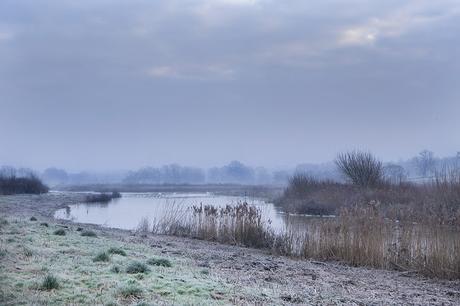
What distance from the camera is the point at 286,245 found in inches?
571

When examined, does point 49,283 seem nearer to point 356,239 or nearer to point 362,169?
point 356,239

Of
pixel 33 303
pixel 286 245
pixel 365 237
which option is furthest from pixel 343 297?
pixel 286 245

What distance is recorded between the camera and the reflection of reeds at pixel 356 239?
11.3 meters

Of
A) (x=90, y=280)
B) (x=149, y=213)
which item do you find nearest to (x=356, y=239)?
(x=90, y=280)

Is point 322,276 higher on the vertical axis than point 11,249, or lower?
lower

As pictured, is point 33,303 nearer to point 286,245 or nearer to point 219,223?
point 286,245

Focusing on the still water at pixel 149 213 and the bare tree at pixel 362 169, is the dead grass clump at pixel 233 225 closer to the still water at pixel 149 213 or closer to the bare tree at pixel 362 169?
the still water at pixel 149 213

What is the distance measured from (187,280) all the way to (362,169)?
2727 centimetres

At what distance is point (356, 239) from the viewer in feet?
42.3

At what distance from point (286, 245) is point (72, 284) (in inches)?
335

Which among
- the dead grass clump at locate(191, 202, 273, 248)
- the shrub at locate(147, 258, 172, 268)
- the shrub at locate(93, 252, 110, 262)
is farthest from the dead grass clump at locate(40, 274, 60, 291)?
the dead grass clump at locate(191, 202, 273, 248)

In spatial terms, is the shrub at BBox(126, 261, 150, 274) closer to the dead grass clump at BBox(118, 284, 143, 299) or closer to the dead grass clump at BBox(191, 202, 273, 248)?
the dead grass clump at BBox(118, 284, 143, 299)

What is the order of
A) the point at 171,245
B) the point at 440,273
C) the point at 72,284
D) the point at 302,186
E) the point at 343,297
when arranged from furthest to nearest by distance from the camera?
the point at 302,186 < the point at 171,245 < the point at 440,273 < the point at 343,297 < the point at 72,284

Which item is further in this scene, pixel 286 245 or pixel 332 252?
pixel 286 245
